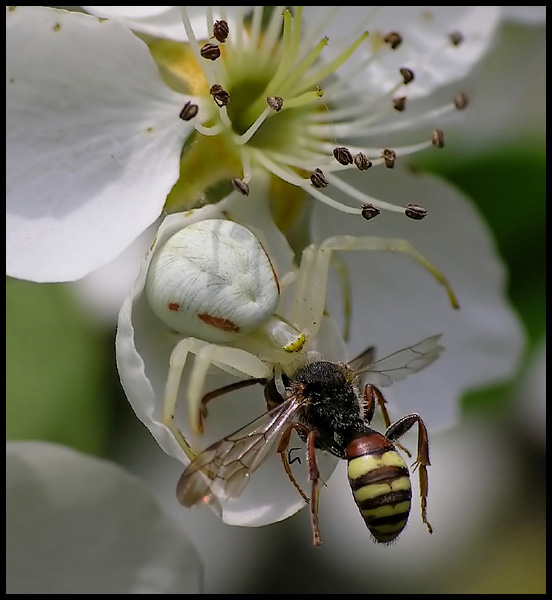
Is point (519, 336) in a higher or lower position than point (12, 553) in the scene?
higher

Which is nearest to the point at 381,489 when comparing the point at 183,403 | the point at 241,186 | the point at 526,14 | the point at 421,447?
the point at 421,447

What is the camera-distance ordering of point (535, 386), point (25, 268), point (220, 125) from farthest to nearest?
point (535, 386) < point (220, 125) < point (25, 268)

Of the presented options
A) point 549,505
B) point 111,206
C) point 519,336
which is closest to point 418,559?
point 549,505

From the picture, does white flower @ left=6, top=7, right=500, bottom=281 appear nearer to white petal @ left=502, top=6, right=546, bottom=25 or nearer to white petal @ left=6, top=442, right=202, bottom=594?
white petal @ left=502, top=6, right=546, bottom=25

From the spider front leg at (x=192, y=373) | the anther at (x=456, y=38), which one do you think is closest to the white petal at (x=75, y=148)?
the spider front leg at (x=192, y=373)

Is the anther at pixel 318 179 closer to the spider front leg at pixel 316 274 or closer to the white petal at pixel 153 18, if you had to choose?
the spider front leg at pixel 316 274

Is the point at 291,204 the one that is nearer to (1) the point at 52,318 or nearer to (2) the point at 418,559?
(1) the point at 52,318
